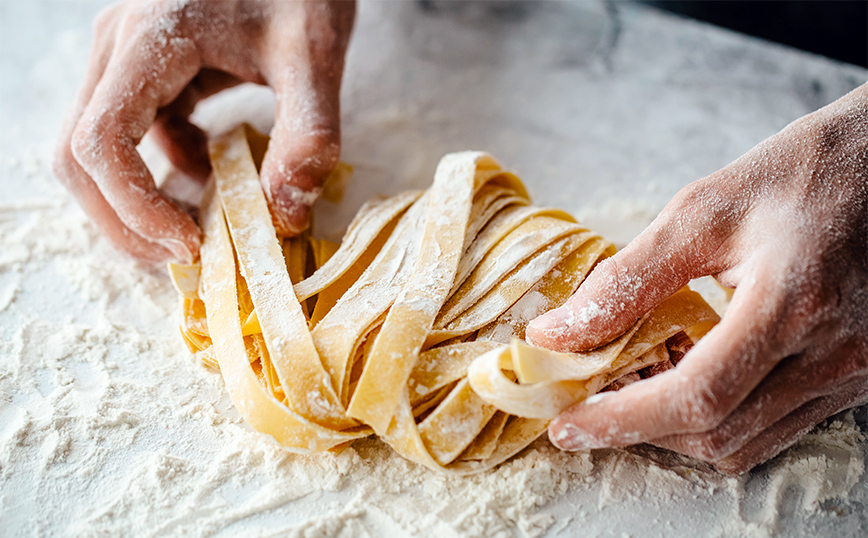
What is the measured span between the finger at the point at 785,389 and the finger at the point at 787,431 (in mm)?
86

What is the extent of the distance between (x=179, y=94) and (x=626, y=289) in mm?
1640

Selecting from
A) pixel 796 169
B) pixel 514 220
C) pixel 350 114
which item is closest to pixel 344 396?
pixel 514 220

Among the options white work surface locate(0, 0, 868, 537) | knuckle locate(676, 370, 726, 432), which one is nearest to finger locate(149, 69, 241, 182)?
white work surface locate(0, 0, 868, 537)

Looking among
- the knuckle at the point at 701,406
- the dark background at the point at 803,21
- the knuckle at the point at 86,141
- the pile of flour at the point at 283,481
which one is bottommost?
the pile of flour at the point at 283,481

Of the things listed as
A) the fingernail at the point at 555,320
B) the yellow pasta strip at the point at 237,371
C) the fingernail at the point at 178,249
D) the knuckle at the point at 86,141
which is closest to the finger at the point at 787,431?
the fingernail at the point at 555,320

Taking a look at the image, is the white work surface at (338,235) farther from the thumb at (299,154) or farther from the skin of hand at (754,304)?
the thumb at (299,154)

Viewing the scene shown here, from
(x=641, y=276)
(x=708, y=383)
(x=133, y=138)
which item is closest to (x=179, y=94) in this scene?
(x=133, y=138)

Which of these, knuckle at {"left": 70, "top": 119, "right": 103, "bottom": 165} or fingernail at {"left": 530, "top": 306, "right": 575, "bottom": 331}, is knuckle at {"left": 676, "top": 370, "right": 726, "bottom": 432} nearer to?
fingernail at {"left": 530, "top": 306, "right": 575, "bottom": 331}

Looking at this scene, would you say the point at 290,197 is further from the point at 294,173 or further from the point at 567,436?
the point at 567,436

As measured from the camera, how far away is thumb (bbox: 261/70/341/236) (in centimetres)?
172

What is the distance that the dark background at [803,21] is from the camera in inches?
103

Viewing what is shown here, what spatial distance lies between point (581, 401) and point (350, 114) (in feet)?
5.73

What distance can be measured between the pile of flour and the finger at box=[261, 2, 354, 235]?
54cm

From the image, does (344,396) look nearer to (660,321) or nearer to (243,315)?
(243,315)
